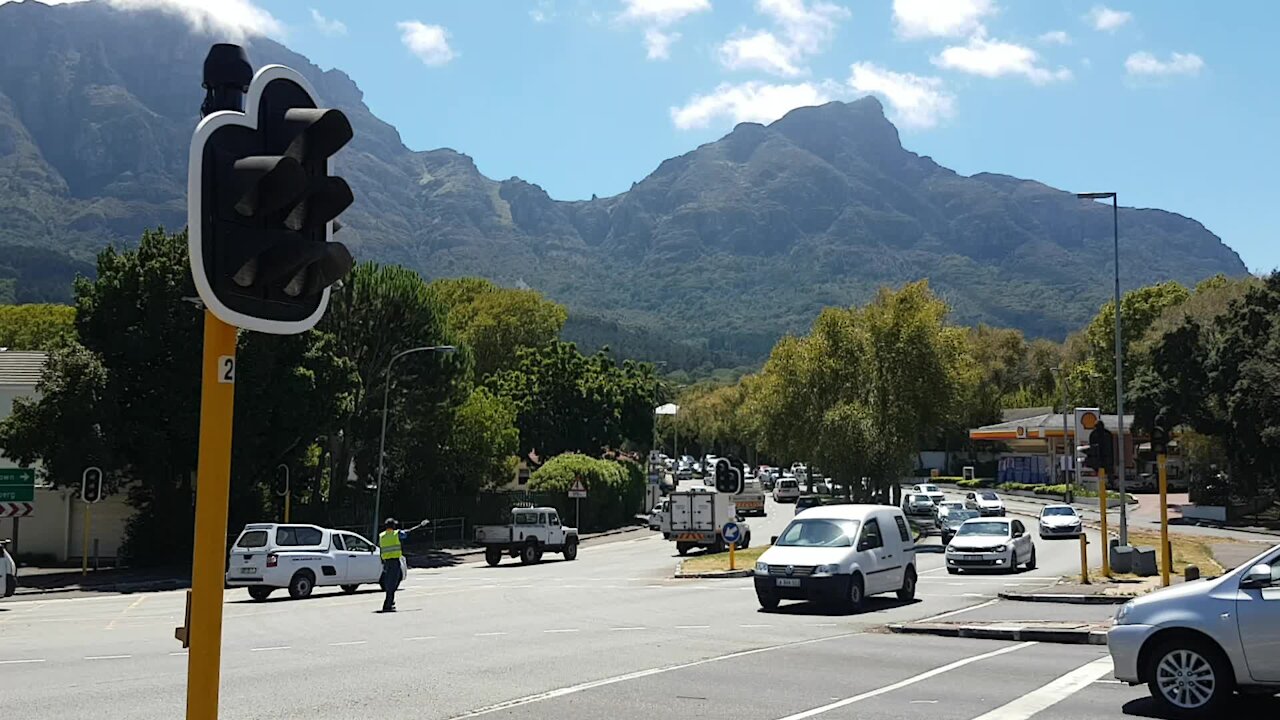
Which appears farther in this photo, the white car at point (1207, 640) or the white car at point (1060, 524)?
the white car at point (1060, 524)

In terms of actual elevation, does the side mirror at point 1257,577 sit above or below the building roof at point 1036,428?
below

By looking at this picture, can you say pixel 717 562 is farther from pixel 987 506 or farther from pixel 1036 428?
pixel 1036 428

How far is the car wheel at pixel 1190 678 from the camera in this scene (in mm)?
9812

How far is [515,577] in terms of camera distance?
34.6 meters

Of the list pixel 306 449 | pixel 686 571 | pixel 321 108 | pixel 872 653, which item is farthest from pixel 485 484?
pixel 321 108

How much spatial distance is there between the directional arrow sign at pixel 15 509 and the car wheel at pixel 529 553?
16.4 m

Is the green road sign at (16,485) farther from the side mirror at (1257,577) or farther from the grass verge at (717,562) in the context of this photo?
the side mirror at (1257,577)

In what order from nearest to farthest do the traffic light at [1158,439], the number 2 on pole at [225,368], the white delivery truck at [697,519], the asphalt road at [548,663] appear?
the number 2 on pole at [225,368] → the asphalt road at [548,663] → the traffic light at [1158,439] → the white delivery truck at [697,519]

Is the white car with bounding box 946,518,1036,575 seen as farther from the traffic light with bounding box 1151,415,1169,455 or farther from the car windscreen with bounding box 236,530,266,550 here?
the car windscreen with bounding box 236,530,266,550

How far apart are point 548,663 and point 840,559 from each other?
8676 mm

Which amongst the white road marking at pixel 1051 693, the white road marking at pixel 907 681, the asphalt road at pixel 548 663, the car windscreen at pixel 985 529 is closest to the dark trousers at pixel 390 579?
the asphalt road at pixel 548 663

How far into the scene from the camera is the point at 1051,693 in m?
11.4

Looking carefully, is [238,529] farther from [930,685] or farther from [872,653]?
[930,685]

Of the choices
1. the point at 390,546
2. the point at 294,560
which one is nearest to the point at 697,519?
the point at 294,560
